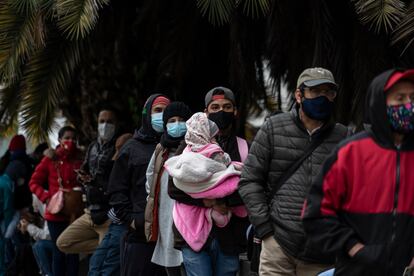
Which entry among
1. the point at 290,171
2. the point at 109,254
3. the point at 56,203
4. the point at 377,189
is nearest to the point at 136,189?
the point at 109,254

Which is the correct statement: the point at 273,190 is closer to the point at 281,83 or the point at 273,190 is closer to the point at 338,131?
the point at 338,131

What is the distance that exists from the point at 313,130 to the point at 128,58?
652 centimetres

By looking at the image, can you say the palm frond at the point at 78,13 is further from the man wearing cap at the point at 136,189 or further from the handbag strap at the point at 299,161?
the handbag strap at the point at 299,161

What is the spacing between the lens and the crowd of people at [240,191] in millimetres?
4406

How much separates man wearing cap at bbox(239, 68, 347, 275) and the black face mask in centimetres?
110

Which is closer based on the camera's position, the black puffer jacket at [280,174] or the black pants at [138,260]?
the black puffer jacket at [280,174]

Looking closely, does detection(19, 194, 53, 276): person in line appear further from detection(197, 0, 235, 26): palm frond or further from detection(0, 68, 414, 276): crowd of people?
detection(197, 0, 235, 26): palm frond

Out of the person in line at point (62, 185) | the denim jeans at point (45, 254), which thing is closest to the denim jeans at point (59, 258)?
the person in line at point (62, 185)

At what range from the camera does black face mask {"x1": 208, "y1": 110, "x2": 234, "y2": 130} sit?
6.91 metres

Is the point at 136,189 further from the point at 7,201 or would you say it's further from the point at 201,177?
the point at 7,201

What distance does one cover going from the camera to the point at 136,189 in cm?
769

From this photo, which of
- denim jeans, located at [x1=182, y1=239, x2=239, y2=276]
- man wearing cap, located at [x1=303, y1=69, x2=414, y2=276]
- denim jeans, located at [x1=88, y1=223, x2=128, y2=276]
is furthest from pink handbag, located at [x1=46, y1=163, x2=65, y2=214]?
man wearing cap, located at [x1=303, y1=69, x2=414, y2=276]

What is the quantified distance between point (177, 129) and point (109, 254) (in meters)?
1.71

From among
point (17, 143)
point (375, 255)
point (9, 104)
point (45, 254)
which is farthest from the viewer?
point (17, 143)
